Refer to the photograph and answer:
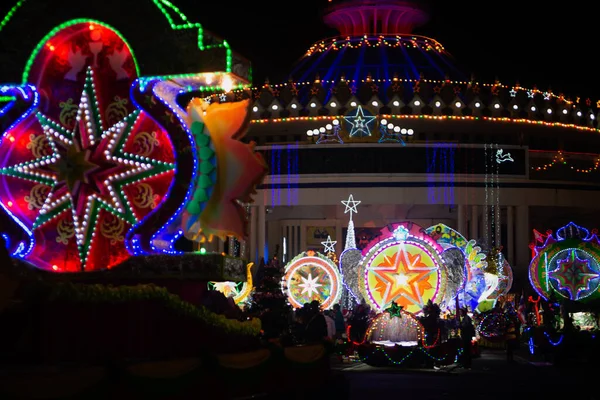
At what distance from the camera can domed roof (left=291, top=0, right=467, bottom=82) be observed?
66.9m

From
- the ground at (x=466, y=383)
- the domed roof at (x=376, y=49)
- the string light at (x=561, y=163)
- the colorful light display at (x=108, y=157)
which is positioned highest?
the domed roof at (x=376, y=49)

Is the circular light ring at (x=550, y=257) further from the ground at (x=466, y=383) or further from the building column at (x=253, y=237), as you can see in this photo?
the building column at (x=253, y=237)

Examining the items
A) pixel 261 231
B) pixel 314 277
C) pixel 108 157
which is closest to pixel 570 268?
pixel 314 277

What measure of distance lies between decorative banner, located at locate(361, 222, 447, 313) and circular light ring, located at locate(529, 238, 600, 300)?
1203cm

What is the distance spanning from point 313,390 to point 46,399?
7.44 m

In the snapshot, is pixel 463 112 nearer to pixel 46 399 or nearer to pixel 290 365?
pixel 290 365

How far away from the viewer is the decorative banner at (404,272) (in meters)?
30.8

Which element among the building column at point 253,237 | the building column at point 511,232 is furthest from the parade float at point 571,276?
the building column at point 253,237

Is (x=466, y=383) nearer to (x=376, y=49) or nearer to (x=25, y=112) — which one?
(x=25, y=112)

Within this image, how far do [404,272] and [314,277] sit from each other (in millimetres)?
8957

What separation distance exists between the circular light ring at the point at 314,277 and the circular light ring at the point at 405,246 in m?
7.60

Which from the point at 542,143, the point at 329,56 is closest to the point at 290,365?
the point at 542,143

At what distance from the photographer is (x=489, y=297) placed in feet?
139

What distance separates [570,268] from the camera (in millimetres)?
42062
